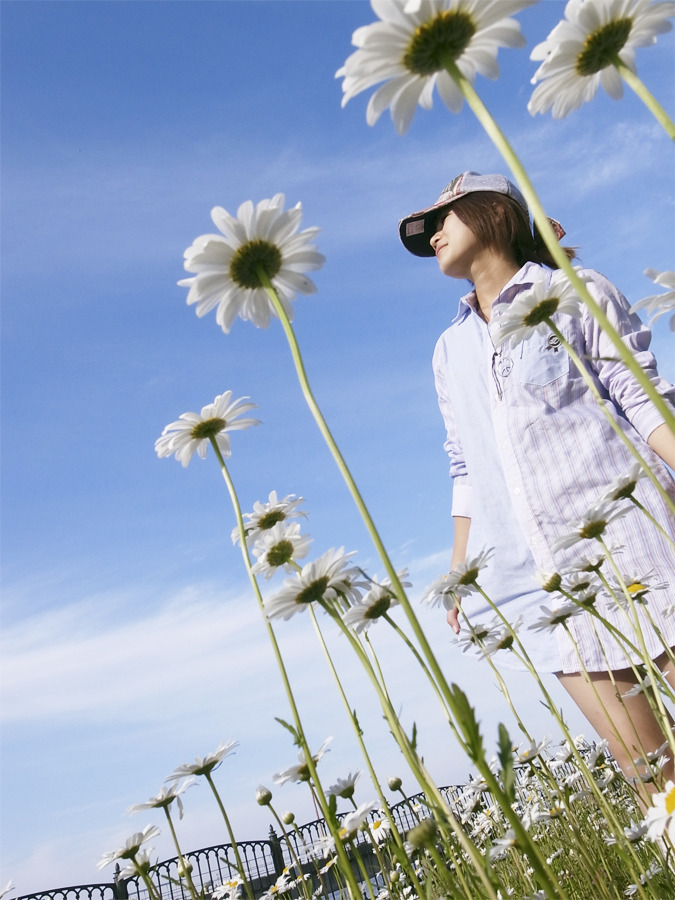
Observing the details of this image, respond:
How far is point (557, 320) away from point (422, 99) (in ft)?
4.85

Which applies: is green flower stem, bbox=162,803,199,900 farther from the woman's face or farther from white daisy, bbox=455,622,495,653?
the woman's face

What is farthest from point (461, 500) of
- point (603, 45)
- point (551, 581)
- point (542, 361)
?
point (603, 45)

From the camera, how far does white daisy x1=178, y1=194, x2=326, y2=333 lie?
45.8 inches

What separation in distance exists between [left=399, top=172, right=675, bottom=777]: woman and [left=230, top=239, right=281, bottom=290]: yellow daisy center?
78cm

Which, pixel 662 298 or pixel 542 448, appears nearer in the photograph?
pixel 662 298

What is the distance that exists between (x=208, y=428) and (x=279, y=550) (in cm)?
34

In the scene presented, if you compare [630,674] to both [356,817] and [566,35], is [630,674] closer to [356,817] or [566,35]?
[356,817]

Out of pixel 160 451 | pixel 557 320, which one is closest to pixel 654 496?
pixel 557 320

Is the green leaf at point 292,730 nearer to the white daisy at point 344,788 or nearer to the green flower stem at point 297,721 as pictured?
the green flower stem at point 297,721

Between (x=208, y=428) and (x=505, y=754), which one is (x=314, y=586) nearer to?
(x=208, y=428)

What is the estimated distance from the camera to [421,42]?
945 mm

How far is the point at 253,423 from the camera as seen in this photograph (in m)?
1.74

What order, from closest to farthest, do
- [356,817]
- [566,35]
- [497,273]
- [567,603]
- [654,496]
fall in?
[566,35], [356,817], [567,603], [654,496], [497,273]

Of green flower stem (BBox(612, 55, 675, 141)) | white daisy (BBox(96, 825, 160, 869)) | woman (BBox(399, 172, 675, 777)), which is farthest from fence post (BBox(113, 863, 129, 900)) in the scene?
green flower stem (BBox(612, 55, 675, 141))
